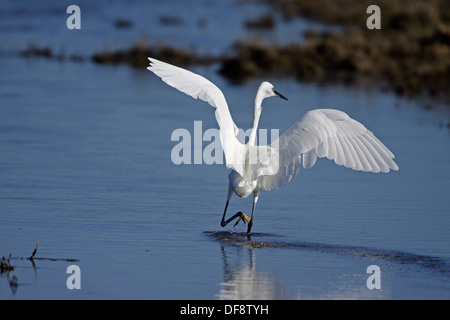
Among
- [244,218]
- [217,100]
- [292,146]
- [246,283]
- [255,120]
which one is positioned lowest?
[246,283]

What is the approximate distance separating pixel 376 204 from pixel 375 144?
90.1 inches

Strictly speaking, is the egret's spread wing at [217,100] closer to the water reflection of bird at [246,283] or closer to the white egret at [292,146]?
the white egret at [292,146]

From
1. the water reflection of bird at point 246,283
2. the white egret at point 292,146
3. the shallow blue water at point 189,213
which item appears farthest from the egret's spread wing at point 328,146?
the water reflection of bird at point 246,283

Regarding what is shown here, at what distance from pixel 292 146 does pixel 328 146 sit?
0.46 m

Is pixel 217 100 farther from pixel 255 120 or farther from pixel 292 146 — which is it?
pixel 292 146

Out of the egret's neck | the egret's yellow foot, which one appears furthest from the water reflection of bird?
the egret's neck

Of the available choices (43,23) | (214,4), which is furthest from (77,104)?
(214,4)

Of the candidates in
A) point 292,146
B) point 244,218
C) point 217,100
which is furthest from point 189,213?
point 292,146

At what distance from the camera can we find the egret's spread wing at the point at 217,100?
10484 mm

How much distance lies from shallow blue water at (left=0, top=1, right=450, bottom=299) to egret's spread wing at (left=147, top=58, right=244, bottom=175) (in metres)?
1.10

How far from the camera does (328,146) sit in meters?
10.6
